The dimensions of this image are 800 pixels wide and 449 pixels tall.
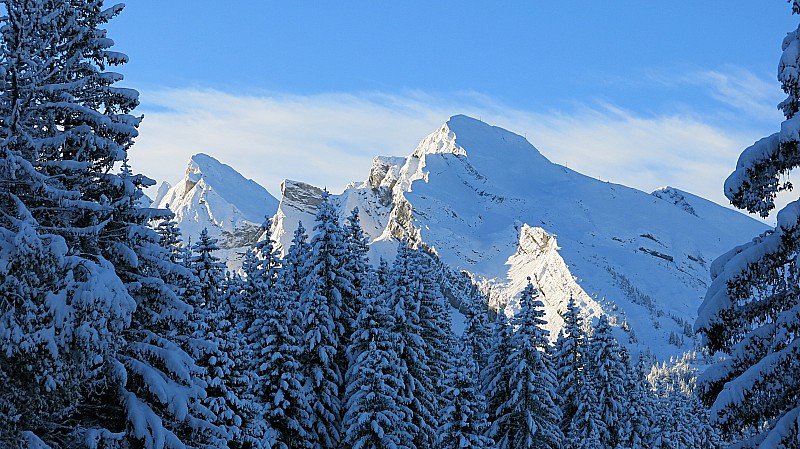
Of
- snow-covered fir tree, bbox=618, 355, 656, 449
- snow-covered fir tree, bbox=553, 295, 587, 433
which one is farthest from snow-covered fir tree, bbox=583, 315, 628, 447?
snow-covered fir tree, bbox=618, 355, 656, 449

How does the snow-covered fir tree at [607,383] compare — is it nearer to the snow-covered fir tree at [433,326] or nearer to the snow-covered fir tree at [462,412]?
the snow-covered fir tree at [433,326]

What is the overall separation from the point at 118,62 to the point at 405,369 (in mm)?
17803

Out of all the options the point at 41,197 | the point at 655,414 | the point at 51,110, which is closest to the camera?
the point at 41,197

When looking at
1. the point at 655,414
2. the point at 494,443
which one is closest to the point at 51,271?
the point at 494,443

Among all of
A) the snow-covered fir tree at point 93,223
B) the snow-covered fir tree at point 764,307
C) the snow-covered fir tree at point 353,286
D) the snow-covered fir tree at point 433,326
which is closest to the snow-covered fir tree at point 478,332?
the snow-covered fir tree at point 433,326

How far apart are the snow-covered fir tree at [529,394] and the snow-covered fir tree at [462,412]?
3695 millimetres

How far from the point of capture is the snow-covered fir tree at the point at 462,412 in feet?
94.8

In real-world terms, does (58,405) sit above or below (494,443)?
above

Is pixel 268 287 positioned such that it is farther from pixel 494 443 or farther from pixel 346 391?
pixel 494 443

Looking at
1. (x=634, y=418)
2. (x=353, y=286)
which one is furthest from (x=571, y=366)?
(x=353, y=286)

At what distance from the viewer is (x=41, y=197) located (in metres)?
12.6

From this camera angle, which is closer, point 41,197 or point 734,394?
point 734,394

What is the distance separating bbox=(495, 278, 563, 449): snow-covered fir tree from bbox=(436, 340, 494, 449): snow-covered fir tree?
369 centimetres

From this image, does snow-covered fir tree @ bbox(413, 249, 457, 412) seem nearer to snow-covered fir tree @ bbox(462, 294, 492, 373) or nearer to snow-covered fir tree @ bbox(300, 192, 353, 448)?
snow-covered fir tree @ bbox(300, 192, 353, 448)
